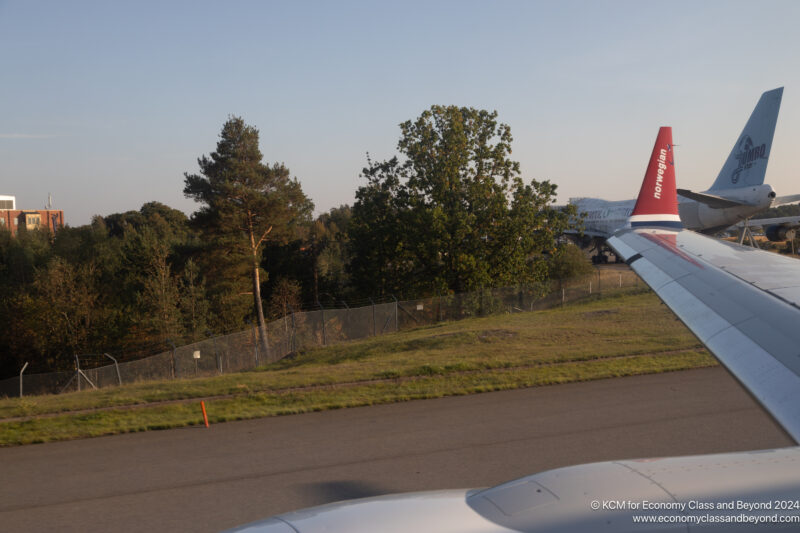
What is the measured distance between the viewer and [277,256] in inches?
2111

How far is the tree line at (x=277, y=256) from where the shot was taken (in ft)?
115

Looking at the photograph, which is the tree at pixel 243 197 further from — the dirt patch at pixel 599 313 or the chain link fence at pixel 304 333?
the dirt patch at pixel 599 313

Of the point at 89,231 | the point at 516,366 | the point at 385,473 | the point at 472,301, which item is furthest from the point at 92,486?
Result: the point at 89,231

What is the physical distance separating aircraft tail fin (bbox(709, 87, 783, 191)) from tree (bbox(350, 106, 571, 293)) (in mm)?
15047

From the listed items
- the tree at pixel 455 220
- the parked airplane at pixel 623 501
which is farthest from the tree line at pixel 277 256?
the parked airplane at pixel 623 501

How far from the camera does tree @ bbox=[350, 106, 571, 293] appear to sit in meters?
34.5

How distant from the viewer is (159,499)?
6.09 metres

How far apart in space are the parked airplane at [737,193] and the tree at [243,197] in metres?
20.8

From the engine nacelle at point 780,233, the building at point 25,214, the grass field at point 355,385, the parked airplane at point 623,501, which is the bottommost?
the grass field at point 355,385

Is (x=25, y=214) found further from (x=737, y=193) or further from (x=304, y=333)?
(x=737, y=193)

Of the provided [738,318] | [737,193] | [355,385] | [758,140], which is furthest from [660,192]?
[737,193]

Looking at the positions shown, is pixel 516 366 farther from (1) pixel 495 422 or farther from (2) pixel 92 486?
(2) pixel 92 486

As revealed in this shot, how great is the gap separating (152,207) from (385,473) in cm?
10506

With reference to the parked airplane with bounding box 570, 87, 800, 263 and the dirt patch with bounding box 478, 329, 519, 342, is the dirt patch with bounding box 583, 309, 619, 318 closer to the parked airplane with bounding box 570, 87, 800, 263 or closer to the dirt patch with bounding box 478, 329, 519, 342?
the parked airplane with bounding box 570, 87, 800, 263
